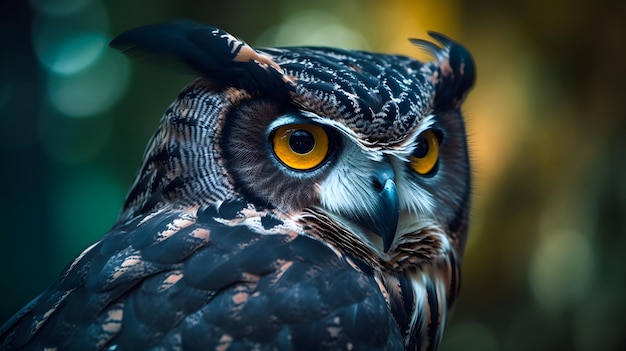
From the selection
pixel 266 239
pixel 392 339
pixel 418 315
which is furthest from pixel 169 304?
pixel 418 315

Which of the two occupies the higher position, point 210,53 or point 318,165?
point 210,53

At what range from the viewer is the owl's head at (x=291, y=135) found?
1055 mm

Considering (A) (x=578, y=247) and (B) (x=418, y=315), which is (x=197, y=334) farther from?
(A) (x=578, y=247)

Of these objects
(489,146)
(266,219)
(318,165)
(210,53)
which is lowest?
(489,146)

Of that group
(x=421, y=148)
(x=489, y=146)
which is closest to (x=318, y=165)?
(x=421, y=148)

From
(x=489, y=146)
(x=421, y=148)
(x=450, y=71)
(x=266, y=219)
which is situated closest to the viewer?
(x=266, y=219)

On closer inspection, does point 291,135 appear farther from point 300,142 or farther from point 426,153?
point 426,153

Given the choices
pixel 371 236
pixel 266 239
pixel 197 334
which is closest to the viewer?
pixel 197 334

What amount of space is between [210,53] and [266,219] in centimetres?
34

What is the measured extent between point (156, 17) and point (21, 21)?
0.75 meters

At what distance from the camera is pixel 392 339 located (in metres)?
0.98

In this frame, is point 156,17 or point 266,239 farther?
point 156,17

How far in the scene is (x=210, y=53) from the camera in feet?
3.59

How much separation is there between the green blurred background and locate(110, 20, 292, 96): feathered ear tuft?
→ 6.55 feet
